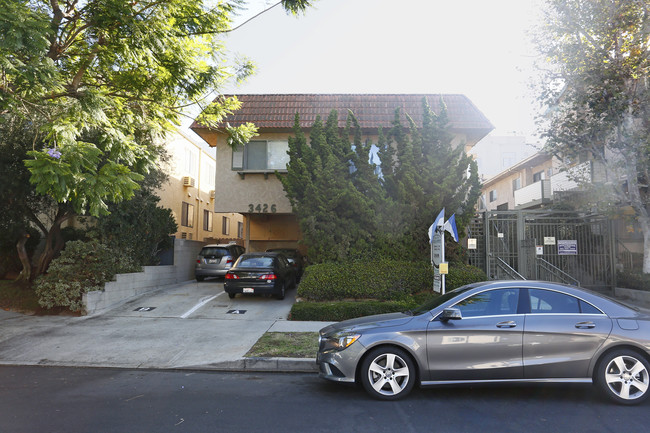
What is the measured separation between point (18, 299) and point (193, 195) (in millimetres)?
13181

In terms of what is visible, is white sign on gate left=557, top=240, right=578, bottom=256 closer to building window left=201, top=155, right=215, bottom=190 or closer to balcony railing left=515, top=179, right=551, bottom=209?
balcony railing left=515, top=179, right=551, bottom=209

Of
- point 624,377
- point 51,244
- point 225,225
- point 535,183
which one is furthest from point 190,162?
point 624,377

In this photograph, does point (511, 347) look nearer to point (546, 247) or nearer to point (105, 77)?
point (546, 247)

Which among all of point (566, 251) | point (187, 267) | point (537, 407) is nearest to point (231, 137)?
point (187, 267)

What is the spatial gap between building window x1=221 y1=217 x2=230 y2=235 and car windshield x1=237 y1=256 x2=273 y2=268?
1687 cm

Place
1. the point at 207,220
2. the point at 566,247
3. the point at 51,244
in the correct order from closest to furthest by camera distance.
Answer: the point at 566,247, the point at 51,244, the point at 207,220

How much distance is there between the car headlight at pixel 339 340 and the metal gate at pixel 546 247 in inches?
345

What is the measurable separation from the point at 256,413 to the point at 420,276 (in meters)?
7.39

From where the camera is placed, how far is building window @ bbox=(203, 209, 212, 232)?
26386mm

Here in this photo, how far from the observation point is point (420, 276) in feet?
36.6

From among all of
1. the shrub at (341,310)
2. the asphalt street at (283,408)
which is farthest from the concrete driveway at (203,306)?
the asphalt street at (283,408)

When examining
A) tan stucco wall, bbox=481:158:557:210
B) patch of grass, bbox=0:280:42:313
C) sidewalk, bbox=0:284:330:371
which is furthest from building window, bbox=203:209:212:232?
tan stucco wall, bbox=481:158:557:210

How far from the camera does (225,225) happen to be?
96.3 ft

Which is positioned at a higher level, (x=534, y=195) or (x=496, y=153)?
(x=496, y=153)
